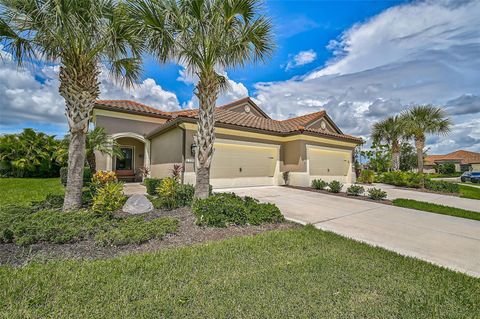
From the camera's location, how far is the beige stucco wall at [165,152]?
12.2m

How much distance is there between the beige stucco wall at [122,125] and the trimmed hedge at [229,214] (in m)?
12.7

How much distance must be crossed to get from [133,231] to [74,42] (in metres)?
5.44

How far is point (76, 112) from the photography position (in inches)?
257

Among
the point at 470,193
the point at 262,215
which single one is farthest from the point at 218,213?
the point at 470,193

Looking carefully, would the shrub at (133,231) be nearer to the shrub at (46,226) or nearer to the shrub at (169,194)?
the shrub at (46,226)

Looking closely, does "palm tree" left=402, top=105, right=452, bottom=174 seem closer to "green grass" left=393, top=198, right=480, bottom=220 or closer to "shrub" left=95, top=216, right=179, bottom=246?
"green grass" left=393, top=198, right=480, bottom=220

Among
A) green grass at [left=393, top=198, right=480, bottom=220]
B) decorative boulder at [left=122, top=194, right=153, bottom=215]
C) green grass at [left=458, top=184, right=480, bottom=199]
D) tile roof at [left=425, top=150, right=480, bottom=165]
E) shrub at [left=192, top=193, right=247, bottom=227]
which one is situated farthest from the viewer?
tile roof at [left=425, top=150, right=480, bottom=165]

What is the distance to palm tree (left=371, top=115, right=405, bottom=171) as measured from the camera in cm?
2233

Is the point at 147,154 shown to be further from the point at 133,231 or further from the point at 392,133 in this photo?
the point at 392,133

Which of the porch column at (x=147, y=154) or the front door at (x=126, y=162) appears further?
the front door at (x=126, y=162)

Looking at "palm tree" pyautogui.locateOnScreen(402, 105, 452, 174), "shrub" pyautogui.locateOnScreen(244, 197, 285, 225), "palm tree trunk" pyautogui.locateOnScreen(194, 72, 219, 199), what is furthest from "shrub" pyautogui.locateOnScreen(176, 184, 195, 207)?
"palm tree" pyautogui.locateOnScreen(402, 105, 452, 174)

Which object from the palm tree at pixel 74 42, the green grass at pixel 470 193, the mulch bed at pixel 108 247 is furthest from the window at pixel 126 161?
A: the green grass at pixel 470 193

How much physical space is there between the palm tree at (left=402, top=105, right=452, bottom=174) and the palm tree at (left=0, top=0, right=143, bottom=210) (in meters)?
24.1

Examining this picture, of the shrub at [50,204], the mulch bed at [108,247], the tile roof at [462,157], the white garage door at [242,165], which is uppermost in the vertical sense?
the tile roof at [462,157]
